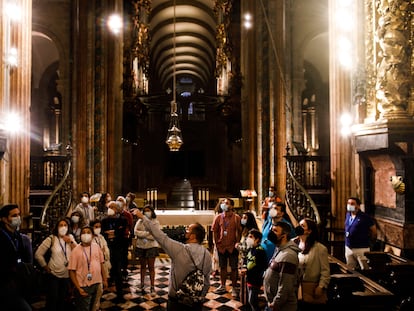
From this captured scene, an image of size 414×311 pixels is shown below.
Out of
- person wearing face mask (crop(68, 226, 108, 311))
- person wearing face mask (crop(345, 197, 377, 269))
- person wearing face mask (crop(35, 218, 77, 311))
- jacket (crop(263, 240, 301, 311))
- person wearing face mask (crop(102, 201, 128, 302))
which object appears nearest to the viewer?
jacket (crop(263, 240, 301, 311))

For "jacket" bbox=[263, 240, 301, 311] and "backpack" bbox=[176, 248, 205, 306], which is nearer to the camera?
"backpack" bbox=[176, 248, 205, 306]

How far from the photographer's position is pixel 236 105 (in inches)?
631

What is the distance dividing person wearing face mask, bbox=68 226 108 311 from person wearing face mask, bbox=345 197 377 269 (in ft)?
11.8

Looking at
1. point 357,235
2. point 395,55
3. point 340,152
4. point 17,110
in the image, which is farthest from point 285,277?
point 17,110

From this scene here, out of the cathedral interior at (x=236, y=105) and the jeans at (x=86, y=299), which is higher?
the cathedral interior at (x=236, y=105)

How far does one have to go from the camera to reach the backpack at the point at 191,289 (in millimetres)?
3602

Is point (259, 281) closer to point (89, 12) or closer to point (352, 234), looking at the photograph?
point (352, 234)

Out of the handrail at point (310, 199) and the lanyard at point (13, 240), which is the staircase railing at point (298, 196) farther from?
the lanyard at point (13, 240)

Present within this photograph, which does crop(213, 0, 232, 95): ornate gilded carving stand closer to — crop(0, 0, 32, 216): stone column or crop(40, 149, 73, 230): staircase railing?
crop(40, 149, 73, 230): staircase railing

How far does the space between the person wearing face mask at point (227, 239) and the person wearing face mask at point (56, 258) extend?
2559 millimetres

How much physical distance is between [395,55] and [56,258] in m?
5.61

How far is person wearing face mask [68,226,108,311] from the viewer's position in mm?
4859

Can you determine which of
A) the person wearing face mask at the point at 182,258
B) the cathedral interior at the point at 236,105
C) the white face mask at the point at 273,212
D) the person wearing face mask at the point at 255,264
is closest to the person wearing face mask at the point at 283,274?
the person wearing face mask at the point at 182,258

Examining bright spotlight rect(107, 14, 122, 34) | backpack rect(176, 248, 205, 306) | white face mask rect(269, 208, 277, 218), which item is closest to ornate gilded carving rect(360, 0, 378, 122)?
white face mask rect(269, 208, 277, 218)
